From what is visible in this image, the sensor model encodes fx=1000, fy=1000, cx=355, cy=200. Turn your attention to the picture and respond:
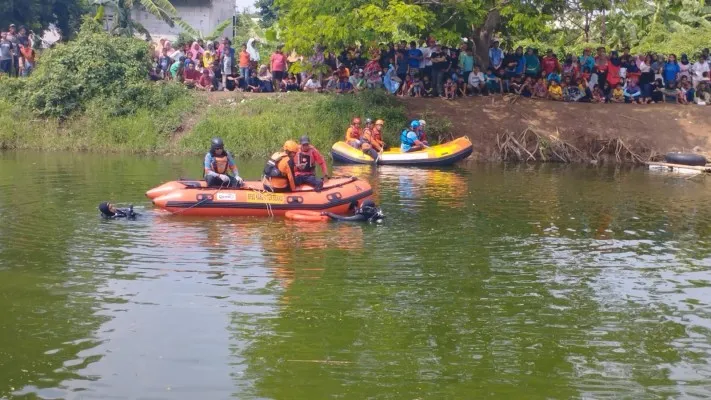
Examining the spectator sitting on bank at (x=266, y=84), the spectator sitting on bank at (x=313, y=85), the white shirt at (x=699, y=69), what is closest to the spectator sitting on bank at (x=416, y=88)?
the spectator sitting on bank at (x=313, y=85)

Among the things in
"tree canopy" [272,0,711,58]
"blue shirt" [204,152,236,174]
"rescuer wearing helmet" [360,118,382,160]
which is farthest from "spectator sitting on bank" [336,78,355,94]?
"blue shirt" [204,152,236,174]

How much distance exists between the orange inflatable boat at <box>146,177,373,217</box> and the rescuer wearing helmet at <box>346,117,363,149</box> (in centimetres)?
857

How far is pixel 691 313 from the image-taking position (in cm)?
1004

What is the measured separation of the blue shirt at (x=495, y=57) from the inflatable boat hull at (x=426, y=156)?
160 inches

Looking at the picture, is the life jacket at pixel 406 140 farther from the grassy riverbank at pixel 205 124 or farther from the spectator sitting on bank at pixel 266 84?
the spectator sitting on bank at pixel 266 84

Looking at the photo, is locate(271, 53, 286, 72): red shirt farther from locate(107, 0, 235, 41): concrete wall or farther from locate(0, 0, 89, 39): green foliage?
locate(107, 0, 235, 41): concrete wall

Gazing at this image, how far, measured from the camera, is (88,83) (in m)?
27.7

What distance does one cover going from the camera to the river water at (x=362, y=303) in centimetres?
795

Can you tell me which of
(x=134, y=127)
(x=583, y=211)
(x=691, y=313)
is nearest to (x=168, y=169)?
(x=134, y=127)

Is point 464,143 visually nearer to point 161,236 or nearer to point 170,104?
point 170,104

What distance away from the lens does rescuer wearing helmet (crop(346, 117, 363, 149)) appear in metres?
23.9

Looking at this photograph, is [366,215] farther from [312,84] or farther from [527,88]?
[527,88]

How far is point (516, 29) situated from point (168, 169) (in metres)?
10.3

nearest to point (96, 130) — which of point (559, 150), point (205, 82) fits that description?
point (205, 82)
